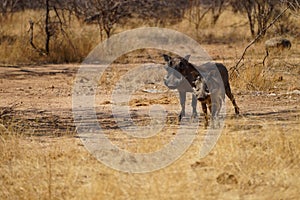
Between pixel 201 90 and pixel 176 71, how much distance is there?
686 mm

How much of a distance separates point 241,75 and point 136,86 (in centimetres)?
183

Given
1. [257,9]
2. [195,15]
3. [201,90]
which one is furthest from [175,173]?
[195,15]

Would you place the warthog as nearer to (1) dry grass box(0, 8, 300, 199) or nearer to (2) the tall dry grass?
(1) dry grass box(0, 8, 300, 199)

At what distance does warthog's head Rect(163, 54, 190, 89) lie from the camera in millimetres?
8633

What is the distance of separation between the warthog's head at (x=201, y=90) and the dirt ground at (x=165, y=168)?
1.19 feet

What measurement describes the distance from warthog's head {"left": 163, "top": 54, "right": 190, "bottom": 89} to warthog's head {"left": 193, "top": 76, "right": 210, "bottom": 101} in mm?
397

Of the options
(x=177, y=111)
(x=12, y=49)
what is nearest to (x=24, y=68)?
(x=12, y=49)

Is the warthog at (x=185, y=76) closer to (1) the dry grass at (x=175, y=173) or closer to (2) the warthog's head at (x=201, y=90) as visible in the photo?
(2) the warthog's head at (x=201, y=90)

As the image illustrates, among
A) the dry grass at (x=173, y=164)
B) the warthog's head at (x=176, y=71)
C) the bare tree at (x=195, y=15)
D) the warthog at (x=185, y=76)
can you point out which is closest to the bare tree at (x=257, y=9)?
the bare tree at (x=195, y=15)

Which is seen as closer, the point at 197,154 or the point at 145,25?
the point at 197,154

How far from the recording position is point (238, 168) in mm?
5867

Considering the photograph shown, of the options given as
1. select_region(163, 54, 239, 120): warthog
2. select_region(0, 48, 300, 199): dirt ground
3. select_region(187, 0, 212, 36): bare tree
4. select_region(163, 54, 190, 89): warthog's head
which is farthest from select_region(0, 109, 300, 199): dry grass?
select_region(187, 0, 212, 36): bare tree

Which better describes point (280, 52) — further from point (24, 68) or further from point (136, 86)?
point (24, 68)

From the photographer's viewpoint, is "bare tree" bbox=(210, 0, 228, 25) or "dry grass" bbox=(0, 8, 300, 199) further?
"bare tree" bbox=(210, 0, 228, 25)
